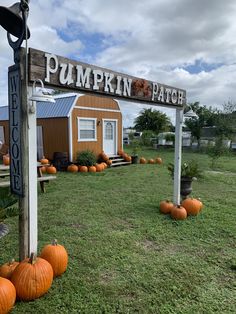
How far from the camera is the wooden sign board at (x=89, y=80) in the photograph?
2.80m

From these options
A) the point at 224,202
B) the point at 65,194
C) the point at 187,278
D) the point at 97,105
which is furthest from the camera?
the point at 97,105

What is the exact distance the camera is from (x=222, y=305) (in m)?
2.53

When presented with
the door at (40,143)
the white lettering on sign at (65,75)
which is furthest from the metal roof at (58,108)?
the white lettering on sign at (65,75)

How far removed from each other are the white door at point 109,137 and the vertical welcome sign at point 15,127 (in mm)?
10706

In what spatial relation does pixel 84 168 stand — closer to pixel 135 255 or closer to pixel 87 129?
pixel 87 129

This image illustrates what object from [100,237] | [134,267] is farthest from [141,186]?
[134,267]

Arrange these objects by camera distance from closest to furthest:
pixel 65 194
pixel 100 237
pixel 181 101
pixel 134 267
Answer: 1. pixel 134 267
2. pixel 100 237
3. pixel 181 101
4. pixel 65 194

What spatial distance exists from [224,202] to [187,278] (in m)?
3.69

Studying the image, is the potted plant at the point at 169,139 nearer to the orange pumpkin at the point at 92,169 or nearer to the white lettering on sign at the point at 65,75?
the orange pumpkin at the point at 92,169

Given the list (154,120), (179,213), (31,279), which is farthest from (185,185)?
(154,120)

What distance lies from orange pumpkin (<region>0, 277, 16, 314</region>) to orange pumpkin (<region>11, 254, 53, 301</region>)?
10cm

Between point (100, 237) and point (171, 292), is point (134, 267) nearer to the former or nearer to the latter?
point (171, 292)

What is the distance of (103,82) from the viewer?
348 cm

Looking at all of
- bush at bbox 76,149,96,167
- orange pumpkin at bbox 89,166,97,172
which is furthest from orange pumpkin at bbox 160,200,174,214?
bush at bbox 76,149,96,167
